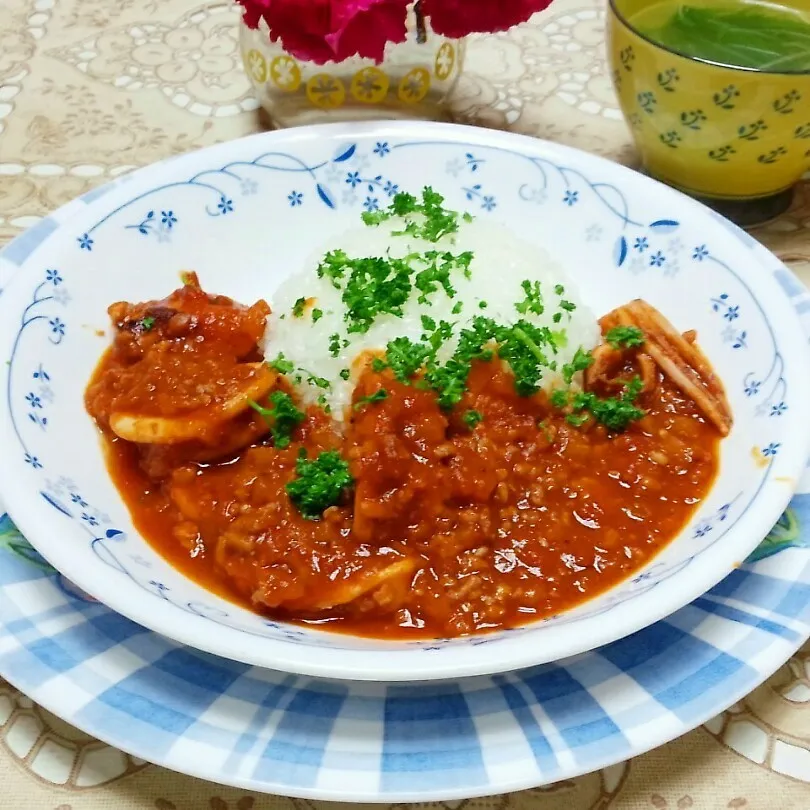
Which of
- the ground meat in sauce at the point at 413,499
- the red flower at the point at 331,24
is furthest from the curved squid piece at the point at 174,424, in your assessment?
the red flower at the point at 331,24

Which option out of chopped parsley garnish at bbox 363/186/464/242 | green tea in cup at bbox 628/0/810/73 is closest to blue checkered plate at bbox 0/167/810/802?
chopped parsley garnish at bbox 363/186/464/242

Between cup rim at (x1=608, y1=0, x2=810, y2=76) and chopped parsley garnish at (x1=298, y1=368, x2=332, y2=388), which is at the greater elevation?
cup rim at (x1=608, y1=0, x2=810, y2=76)

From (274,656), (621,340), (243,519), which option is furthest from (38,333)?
(621,340)

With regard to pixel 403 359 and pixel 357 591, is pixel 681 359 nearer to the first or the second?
pixel 403 359

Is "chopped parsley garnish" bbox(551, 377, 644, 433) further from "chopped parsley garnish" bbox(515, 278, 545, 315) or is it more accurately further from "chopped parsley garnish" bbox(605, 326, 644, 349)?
"chopped parsley garnish" bbox(515, 278, 545, 315)

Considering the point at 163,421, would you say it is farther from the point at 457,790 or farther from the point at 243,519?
the point at 457,790
